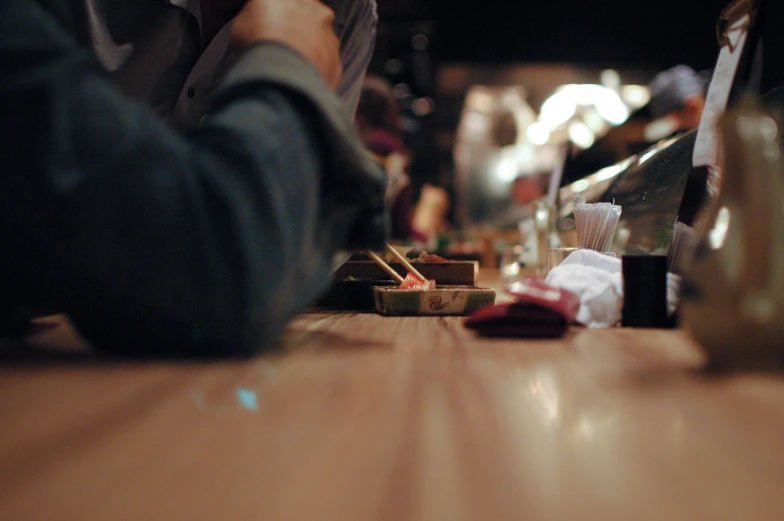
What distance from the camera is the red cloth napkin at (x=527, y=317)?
34.5 inches

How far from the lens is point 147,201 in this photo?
613mm

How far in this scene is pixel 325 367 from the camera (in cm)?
65

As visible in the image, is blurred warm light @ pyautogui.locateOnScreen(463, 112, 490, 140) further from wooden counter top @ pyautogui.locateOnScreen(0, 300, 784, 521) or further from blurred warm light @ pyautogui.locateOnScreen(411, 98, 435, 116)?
wooden counter top @ pyautogui.locateOnScreen(0, 300, 784, 521)

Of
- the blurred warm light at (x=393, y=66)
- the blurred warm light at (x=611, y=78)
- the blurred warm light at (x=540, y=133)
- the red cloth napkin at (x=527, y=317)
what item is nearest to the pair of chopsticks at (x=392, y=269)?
the red cloth napkin at (x=527, y=317)

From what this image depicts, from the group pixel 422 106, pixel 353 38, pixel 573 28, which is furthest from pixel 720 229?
pixel 422 106

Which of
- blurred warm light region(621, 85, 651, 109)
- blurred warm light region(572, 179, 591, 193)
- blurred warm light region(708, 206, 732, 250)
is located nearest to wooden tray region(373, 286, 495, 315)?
blurred warm light region(708, 206, 732, 250)

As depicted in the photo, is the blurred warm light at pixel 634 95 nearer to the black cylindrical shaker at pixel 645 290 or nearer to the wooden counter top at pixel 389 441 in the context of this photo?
the black cylindrical shaker at pixel 645 290

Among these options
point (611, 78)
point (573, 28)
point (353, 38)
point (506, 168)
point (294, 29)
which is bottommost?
point (294, 29)

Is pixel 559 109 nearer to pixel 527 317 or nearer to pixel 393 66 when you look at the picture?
pixel 393 66

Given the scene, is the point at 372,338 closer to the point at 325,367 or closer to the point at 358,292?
the point at 325,367

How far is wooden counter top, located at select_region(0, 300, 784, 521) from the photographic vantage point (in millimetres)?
307

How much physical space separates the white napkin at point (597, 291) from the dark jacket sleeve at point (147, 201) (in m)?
0.55

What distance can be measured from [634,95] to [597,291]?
8727mm

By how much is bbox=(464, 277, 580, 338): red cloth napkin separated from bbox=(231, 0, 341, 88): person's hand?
1.40 ft
